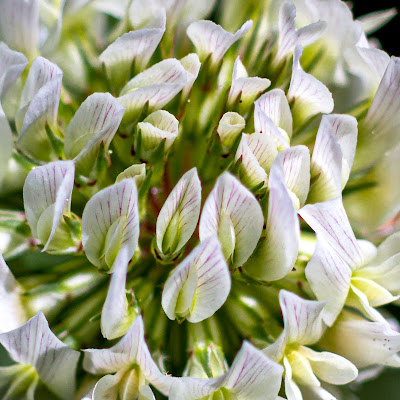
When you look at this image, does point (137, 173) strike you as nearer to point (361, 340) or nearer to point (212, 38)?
point (212, 38)

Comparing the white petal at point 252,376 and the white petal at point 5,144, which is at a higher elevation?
the white petal at point 5,144

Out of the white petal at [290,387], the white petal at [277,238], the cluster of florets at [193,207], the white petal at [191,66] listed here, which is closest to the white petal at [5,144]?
the cluster of florets at [193,207]

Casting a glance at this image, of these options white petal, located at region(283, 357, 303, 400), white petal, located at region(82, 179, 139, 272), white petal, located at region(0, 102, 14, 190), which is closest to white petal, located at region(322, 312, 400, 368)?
white petal, located at region(283, 357, 303, 400)

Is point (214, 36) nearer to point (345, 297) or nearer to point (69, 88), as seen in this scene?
point (69, 88)

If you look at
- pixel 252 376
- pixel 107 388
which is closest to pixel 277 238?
pixel 252 376

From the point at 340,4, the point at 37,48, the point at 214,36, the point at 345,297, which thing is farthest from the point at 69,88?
the point at 345,297

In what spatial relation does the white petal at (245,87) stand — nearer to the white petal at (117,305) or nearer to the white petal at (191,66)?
the white petal at (191,66)
